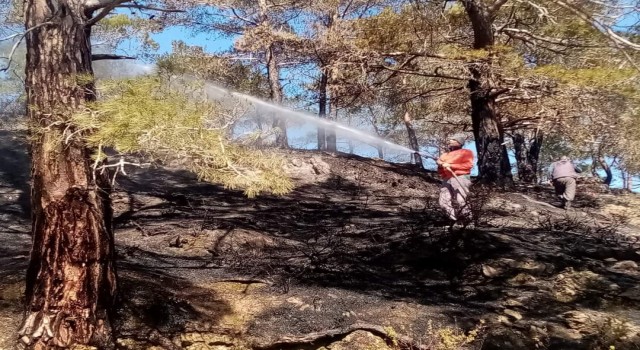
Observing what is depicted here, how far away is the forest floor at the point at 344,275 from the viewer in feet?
13.3

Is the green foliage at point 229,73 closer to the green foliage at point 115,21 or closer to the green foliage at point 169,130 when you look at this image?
the green foliage at point 115,21

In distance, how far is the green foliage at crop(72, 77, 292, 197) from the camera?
A: 2.96 m

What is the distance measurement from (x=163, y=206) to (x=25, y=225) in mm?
1976

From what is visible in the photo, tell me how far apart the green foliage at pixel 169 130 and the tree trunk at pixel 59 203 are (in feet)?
0.96

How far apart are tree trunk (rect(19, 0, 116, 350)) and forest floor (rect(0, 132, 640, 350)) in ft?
1.06

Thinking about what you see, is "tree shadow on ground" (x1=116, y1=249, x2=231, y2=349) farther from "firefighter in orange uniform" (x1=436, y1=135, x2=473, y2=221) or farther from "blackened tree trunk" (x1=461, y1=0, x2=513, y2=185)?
"blackened tree trunk" (x1=461, y1=0, x2=513, y2=185)

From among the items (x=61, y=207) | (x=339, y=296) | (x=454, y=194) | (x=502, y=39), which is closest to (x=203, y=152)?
(x=61, y=207)

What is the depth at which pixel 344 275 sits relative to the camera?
554cm

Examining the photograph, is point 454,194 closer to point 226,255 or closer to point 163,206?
point 226,255

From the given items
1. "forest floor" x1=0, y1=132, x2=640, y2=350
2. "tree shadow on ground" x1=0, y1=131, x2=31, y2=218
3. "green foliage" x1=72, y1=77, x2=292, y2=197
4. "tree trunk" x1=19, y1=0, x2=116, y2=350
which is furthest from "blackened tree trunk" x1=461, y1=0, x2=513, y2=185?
"tree shadow on ground" x1=0, y1=131, x2=31, y2=218

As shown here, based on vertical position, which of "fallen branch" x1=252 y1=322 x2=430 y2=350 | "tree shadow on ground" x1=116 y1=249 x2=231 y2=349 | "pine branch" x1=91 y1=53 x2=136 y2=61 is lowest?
"fallen branch" x1=252 y1=322 x2=430 y2=350

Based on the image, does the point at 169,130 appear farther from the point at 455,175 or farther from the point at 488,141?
the point at 488,141

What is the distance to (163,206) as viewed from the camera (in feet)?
25.8

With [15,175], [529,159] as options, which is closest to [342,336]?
[15,175]
